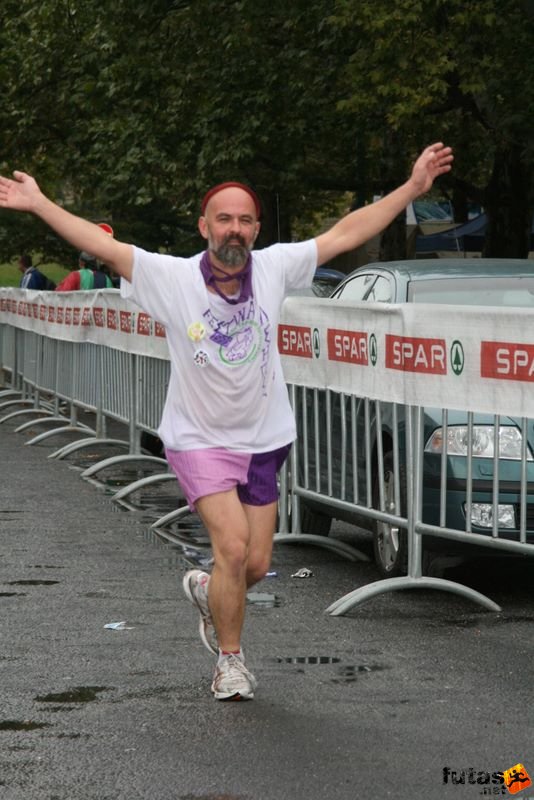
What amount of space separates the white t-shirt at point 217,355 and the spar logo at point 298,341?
10.5 feet

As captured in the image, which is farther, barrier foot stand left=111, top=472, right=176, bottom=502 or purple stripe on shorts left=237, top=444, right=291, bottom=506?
barrier foot stand left=111, top=472, right=176, bottom=502

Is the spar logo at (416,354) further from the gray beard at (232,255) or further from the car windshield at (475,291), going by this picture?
the gray beard at (232,255)

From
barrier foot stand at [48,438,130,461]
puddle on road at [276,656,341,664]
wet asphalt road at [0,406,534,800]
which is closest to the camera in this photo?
wet asphalt road at [0,406,534,800]

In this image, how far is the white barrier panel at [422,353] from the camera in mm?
7918

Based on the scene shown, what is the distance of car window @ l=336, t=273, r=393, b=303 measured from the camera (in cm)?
1052

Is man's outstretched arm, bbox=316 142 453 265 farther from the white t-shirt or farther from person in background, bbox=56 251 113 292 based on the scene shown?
person in background, bbox=56 251 113 292

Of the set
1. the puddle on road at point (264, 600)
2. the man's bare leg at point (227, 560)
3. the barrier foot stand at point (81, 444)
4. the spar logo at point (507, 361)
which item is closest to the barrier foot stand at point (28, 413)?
the barrier foot stand at point (81, 444)

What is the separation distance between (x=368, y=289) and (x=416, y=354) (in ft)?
7.65

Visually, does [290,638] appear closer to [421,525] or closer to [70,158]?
[421,525]

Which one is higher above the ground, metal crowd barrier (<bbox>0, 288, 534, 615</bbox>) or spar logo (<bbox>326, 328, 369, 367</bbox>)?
spar logo (<bbox>326, 328, 369, 367</bbox>)

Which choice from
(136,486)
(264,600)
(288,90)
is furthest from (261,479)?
(288,90)

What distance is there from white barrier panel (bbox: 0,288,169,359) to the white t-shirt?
22.5ft

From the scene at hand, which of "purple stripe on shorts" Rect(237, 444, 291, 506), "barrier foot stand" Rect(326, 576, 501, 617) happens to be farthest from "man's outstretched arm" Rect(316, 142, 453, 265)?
"barrier foot stand" Rect(326, 576, 501, 617)

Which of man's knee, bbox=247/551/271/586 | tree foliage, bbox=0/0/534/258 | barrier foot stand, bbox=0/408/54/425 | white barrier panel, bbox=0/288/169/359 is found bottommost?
barrier foot stand, bbox=0/408/54/425
